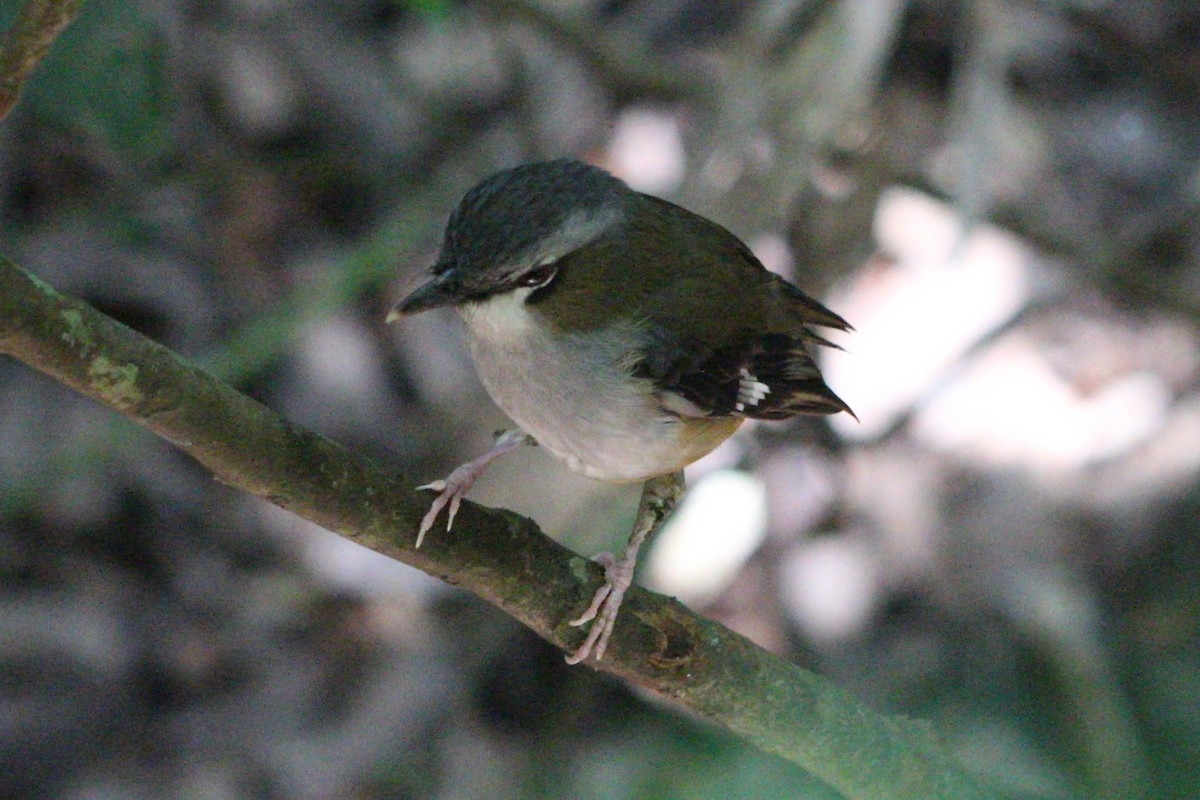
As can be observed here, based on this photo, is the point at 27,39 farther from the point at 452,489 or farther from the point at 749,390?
the point at 749,390

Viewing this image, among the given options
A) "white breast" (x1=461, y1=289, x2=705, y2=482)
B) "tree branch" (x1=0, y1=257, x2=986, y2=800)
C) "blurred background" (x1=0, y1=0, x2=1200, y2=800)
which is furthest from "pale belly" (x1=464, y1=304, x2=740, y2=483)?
"blurred background" (x1=0, y1=0, x2=1200, y2=800)

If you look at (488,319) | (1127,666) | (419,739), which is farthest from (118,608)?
(1127,666)

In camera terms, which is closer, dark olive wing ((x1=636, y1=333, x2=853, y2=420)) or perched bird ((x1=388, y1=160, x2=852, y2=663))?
perched bird ((x1=388, y1=160, x2=852, y2=663))

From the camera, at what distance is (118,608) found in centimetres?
469

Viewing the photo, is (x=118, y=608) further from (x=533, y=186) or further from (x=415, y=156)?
(x=533, y=186)

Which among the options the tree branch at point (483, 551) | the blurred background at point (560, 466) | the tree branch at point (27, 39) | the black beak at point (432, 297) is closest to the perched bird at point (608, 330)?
the black beak at point (432, 297)

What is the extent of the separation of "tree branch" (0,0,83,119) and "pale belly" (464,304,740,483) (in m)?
1.15

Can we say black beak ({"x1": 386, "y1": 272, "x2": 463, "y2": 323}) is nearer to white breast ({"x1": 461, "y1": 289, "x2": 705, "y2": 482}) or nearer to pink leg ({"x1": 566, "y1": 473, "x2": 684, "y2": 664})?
white breast ({"x1": 461, "y1": 289, "x2": 705, "y2": 482})

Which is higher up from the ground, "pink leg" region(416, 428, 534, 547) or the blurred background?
"pink leg" region(416, 428, 534, 547)

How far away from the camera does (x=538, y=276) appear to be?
258 cm

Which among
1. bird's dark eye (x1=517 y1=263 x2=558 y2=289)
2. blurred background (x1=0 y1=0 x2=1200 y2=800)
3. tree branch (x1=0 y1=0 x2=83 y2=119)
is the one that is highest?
tree branch (x1=0 y1=0 x2=83 y2=119)

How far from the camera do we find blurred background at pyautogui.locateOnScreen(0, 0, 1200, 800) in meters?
4.58

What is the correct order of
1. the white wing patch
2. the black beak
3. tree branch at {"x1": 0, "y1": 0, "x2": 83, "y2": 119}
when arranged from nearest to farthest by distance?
1. tree branch at {"x1": 0, "y1": 0, "x2": 83, "y2": 119}
2. the black beak
3. the white wing patch

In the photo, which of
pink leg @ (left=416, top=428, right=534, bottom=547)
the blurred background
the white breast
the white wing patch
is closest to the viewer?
pink leg @ (left=416, top=428, right=534, bottom=547)
